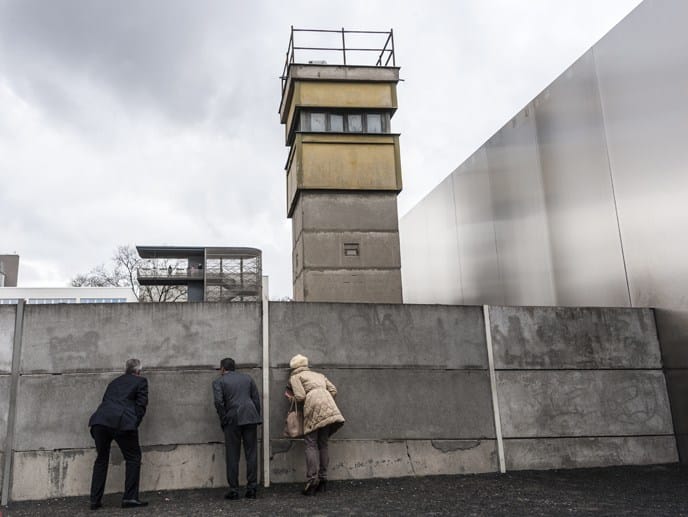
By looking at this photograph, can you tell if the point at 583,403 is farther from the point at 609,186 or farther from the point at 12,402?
the point at 12,402

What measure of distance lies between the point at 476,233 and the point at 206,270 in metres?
20.5

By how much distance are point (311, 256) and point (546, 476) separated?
9373mm

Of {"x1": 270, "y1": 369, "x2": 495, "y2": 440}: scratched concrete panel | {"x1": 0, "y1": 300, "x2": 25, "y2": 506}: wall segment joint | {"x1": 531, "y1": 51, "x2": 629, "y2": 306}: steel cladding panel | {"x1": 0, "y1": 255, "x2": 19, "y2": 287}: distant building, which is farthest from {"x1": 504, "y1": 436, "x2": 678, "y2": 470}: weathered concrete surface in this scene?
{"x1": 0, "y1": 255, "x2": 19, "y2": 287}: distant building

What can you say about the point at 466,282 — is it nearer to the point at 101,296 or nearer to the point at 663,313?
the point at 663,313

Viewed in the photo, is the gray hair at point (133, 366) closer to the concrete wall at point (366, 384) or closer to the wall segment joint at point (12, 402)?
the concrete wall at point (366, 384)

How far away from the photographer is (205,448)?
299 inches

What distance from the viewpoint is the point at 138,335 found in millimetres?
7797

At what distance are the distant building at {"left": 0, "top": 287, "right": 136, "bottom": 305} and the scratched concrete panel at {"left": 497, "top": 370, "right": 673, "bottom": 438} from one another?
42272mm

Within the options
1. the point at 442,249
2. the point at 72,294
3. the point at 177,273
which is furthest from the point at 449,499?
the point at 72,294

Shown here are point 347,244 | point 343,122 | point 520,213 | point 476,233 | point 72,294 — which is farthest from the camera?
point 72,294

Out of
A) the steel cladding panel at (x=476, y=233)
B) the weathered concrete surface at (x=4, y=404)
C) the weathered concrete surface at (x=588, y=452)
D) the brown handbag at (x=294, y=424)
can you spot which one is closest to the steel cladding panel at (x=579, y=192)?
the weathered concrete surface at (x=588, y=452)

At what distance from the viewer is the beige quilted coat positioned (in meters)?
7.23

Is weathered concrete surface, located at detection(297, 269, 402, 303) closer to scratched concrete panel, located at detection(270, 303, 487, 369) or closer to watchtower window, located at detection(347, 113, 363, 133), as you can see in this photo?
watchtower window, located at detection(347, 113, 363, 133)

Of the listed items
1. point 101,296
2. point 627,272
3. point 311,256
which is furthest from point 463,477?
point 101,296
